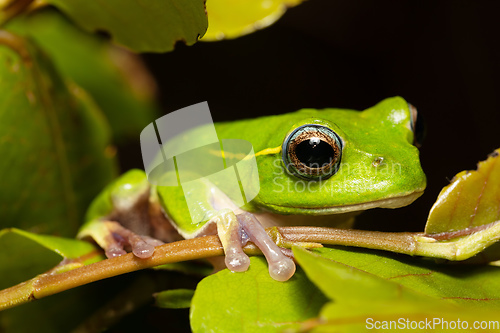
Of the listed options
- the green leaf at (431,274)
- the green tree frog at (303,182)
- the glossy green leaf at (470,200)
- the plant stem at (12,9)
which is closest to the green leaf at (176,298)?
the green tree frog at (303,182)

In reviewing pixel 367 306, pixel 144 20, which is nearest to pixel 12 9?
pixel 144 20

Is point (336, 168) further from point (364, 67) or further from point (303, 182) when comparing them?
point (364, 67)

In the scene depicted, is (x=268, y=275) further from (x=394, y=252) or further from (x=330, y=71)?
(x=330, y=71)

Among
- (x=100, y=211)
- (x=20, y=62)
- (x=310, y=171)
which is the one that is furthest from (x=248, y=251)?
(x=20, y=62)

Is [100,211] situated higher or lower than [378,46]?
lower

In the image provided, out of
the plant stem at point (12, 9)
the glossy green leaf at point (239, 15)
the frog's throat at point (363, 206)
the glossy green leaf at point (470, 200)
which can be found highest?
the plant stem at point (12, 9)

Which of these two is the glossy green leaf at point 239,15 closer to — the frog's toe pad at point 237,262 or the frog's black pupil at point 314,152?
the frog's black pupil at point 314,152
